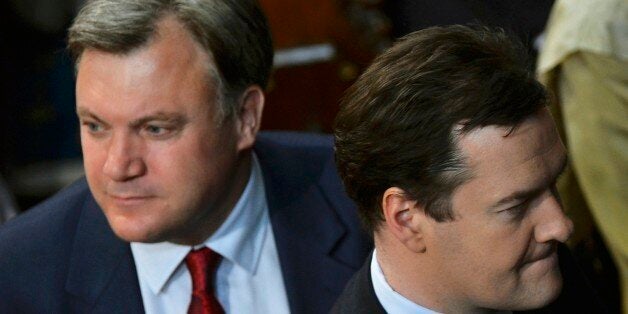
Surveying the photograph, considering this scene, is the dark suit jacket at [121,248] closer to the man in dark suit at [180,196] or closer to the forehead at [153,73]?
the man in dark suit at [180,196]

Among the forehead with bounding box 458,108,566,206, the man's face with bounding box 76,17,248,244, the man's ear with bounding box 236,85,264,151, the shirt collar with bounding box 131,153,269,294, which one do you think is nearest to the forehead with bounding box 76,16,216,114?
the man's face with bounding box 76,17,248,244

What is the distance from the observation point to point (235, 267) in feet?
9.62

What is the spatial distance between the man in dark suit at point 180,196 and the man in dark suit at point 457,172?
1.62ft

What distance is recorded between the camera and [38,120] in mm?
5320

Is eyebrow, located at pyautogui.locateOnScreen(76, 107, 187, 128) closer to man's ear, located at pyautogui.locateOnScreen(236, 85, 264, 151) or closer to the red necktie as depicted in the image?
man's ear, located at pyautogui.locateOnScreen(236, 85, 264, 151)

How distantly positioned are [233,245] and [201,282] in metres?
0.11

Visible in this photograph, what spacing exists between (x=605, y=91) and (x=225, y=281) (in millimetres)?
905

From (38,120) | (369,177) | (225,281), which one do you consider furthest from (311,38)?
(369,177)

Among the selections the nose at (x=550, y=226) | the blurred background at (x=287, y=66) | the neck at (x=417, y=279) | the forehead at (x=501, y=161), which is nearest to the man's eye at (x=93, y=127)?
the blurred background at (x=287, y=66)

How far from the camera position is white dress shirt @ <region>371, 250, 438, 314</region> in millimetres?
2277

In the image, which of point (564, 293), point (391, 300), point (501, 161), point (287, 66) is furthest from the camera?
point (287, 66)

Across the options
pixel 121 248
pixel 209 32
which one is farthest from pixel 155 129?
pixel 121 248

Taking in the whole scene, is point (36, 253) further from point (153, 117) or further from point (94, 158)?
point (153, 117)

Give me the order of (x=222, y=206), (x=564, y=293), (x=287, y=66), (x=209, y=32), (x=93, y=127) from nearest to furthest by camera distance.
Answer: (x=564, y=293)
(x=93, y=127)
(x=209, y=32)
(x=222, y=206)
(x=287, y=66)
